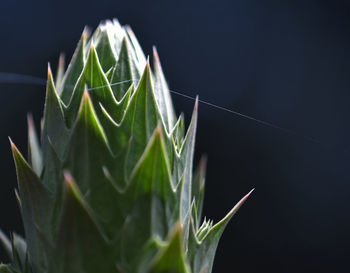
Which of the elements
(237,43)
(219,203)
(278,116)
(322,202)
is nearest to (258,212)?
(219,203)

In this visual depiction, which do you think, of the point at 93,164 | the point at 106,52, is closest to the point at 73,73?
the point at 106,52

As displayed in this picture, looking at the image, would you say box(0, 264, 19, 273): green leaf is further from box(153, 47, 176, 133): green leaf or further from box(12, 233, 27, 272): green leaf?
box(153, 47, 176, 133): green leaf

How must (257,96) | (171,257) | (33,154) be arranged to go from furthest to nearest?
(257,96)
(33,154)
(171,257)

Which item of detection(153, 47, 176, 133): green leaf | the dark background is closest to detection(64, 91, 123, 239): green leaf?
detection(153, 47, 176, 133): green leaf

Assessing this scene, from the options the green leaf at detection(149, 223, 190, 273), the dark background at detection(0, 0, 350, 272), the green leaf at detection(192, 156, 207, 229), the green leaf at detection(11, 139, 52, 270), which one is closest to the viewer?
the green leaf at detection(149, 223, 190, 273)

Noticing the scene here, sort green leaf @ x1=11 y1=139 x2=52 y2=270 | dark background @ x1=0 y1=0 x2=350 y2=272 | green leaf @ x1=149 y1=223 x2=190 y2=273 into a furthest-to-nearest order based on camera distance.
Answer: dark background @ x1=0 y1=0 x2=350 y2=272 < green leaf @ x1=11 y1=139 x2=52 y2=270 < green leaf @ x1=149 y1=223 x2=190 y2=273

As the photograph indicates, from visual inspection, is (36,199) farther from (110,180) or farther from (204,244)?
(204,244)

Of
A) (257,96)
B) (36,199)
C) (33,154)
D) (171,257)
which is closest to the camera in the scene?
(171,257)
